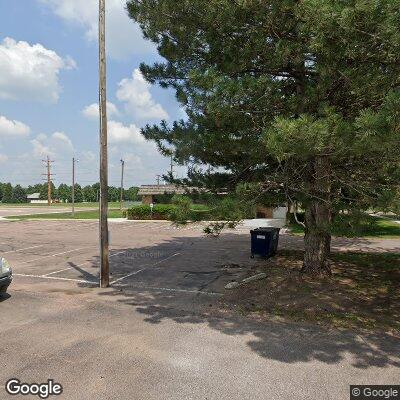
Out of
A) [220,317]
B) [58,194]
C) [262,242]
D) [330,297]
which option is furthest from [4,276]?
[58,194]

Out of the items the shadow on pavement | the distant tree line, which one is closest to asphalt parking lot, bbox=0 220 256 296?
the shadow on pavement

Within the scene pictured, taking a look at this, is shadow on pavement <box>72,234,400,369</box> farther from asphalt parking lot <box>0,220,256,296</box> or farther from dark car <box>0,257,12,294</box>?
dark car <box>0,257,12,294</box>

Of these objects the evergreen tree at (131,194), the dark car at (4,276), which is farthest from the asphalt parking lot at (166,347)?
the evergreen tree at (131,194)

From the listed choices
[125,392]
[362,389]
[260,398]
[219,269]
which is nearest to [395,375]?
[362,389]

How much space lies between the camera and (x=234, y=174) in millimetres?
10125

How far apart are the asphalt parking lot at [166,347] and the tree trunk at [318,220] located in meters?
2.53

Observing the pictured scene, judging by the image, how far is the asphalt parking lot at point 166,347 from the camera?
4.71 m

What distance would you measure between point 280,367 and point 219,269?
7063 mm

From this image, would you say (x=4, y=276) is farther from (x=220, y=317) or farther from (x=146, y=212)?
(x=146, y=212)

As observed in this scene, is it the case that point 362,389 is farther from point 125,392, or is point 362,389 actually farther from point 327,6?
point 327,6

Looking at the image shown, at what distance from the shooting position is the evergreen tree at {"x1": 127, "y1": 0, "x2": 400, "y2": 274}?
230 inches

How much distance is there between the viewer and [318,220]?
955 cm

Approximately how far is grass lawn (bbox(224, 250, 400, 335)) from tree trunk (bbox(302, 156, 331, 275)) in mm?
404

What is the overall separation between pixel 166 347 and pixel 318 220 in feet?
17.8
